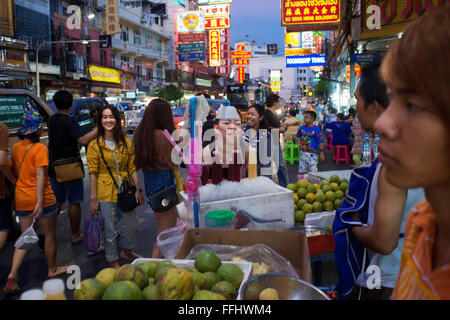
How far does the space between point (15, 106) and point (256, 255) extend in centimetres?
692

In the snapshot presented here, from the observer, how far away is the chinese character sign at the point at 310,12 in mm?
12875

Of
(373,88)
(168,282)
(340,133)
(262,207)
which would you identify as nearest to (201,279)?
(168,282)

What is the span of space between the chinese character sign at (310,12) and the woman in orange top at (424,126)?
1321cm

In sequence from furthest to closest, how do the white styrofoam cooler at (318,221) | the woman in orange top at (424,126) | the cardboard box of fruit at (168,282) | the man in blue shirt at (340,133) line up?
the man in blue shirt at (340,133) < the white styrofoam cooler at (318,221) < the cardboard box of fruit at (168,282) < the woman in orange top at (424,126)

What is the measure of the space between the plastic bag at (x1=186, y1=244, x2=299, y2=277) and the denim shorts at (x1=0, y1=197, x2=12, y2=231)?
302cm

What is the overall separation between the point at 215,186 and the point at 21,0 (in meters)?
29.0

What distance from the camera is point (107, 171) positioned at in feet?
14.7

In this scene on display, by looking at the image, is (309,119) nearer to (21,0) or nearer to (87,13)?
(21,0)

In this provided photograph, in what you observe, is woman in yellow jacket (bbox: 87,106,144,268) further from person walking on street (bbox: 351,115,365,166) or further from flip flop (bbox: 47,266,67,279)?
person walking on street (bbox: 351,115,365,166)

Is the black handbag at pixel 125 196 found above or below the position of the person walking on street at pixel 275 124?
below

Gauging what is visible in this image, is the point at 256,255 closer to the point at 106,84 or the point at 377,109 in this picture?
the point at 377,109

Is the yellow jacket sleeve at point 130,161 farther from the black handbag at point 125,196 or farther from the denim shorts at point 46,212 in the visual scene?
the denim shorts at point 46,212

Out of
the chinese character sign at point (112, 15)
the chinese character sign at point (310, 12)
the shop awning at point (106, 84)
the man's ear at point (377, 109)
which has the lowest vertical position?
the man's ear at point (377, 109)

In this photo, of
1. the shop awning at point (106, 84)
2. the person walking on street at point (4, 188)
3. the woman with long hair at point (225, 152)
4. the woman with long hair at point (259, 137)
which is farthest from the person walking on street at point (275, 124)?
the shop awning at point (106, 84)
